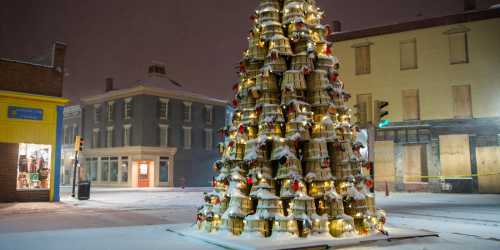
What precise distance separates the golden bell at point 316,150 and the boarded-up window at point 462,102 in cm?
2463

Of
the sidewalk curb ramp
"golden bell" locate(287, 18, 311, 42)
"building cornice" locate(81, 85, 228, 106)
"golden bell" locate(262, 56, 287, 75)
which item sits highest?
"building cornice" locate(81, 85, 228, 106)

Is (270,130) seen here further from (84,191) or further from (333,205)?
(84,191)

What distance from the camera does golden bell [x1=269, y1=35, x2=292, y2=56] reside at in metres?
10.4

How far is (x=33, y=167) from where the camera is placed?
74.9 ft

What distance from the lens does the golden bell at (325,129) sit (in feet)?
33.3

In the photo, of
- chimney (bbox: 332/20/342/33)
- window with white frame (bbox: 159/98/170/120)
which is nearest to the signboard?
window with white frame (bbox: 159/98/170/120)

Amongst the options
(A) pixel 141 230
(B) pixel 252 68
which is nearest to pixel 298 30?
(B) pixel 252 68

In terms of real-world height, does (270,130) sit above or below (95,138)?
below

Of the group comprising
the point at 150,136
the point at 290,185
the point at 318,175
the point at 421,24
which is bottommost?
the point at 290,185

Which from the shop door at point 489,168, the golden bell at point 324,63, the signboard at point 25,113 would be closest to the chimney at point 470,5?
the shop door at point 489,168

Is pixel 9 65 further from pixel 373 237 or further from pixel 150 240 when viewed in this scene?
pixel 373 237

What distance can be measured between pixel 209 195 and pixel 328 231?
9.91 feet

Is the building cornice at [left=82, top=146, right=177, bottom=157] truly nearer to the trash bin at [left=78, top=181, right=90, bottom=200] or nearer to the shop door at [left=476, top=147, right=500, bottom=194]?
the trash bin at [left=78, top=181, right=90, bottom=200]

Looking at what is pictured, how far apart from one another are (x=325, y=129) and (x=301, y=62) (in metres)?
1.69
